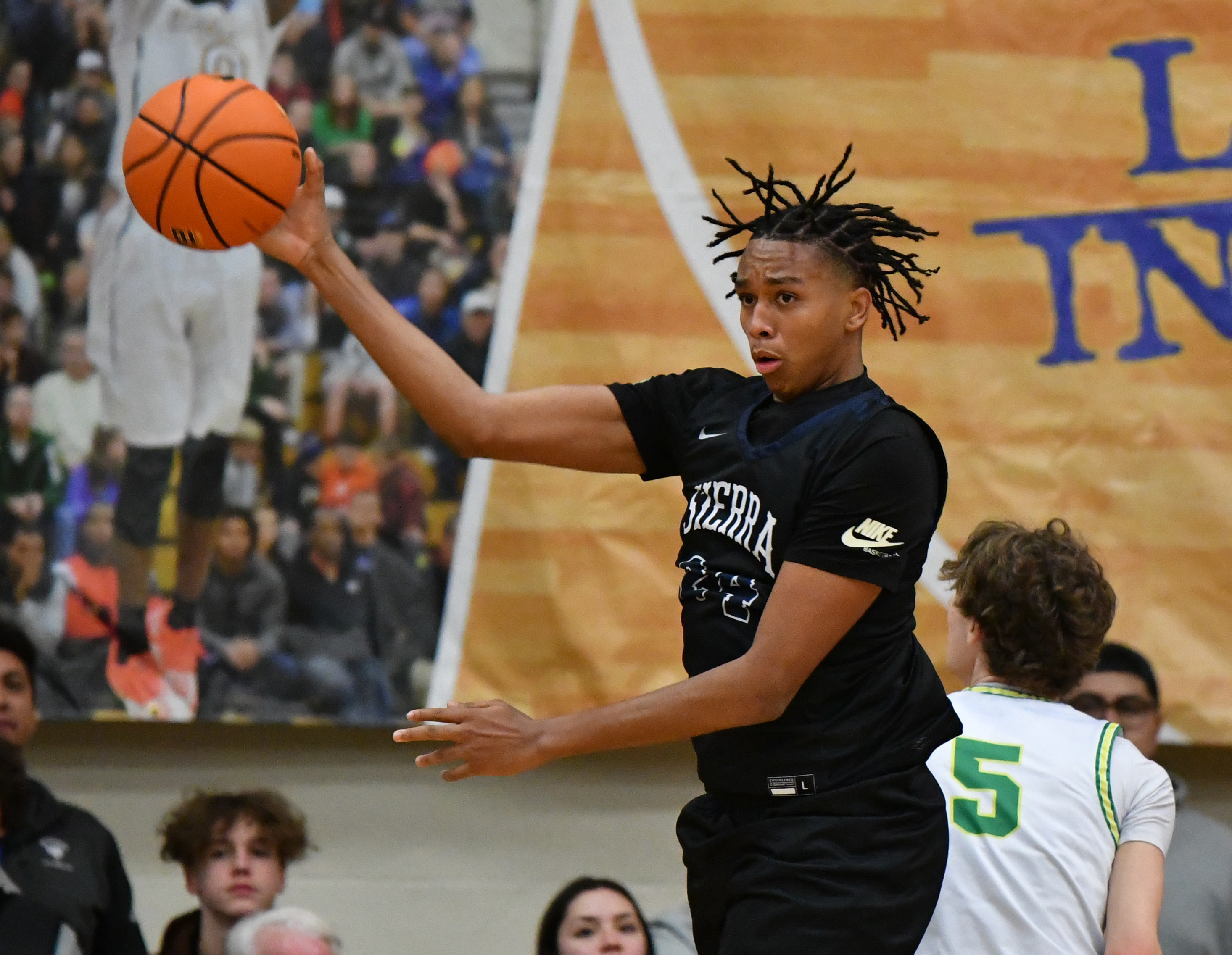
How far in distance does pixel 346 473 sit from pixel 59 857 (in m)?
1.48

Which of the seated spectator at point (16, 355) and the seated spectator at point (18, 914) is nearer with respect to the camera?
the seated spectator at point (18, 914)

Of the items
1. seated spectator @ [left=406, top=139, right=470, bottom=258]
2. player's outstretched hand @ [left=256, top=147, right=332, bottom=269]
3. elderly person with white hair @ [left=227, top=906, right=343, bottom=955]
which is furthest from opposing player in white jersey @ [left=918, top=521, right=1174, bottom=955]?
seated spectator @ [left=406, top=139, right=470, bottom=258]

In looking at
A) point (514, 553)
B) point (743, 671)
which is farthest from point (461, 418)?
point (514, 553)

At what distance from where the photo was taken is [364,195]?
16.3ft

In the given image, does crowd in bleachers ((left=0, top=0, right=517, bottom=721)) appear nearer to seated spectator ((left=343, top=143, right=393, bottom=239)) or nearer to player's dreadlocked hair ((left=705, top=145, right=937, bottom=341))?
seated spectator ((left=343, top=143, right=393, bottom=239))

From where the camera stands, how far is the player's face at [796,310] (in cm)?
240

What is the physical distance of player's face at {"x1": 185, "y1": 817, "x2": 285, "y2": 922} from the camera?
413 cm

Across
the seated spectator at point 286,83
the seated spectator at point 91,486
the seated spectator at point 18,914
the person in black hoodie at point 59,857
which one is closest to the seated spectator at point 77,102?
the seated spectator at point 286,83

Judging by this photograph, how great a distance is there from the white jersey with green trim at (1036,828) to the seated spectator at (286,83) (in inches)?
130

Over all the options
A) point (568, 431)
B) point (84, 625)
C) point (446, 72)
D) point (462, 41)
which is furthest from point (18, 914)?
point (462, 41)

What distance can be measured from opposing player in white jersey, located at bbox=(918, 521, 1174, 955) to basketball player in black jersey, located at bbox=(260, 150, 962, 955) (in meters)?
0.21

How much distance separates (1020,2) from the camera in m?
5.11

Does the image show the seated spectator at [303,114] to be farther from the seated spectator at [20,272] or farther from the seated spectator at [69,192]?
the seated spectator at [20,272]

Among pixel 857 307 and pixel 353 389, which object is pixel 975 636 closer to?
pixel 857 307
